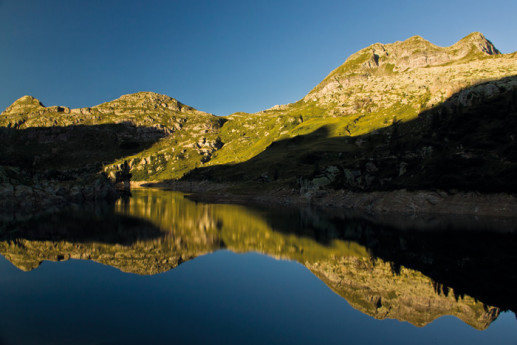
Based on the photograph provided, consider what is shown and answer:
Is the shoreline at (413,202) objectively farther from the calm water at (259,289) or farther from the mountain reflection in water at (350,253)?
the calm water at (259,289)

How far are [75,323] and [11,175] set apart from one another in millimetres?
88903

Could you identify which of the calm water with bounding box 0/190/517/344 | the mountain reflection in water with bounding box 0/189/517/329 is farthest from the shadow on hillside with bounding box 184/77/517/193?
the calm water with bounding box 0/190/517/344

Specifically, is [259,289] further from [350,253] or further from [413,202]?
[413,202]

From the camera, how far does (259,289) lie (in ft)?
86.2

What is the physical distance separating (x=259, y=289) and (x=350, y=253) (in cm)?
1583

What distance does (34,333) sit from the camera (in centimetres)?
1670

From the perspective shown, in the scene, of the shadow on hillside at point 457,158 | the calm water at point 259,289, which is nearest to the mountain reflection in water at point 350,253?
the calm water at point 259,289

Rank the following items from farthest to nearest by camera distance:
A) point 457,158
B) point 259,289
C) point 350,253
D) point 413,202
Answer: point 457,158
point 413,202
point 350,253
point 259,289

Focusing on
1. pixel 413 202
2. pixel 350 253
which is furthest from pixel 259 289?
pixel 413 202

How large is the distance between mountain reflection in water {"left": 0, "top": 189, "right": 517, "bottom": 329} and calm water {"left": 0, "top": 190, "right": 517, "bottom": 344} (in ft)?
0.51

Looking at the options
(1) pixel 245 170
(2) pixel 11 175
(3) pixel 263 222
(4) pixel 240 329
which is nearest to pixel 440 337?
(4) pixel 240 329

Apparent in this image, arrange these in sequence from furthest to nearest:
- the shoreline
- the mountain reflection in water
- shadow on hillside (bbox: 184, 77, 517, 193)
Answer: shadow on hillside (bbox: 184, 77, 517, 193) < the shoreline < the mountain reflection in water

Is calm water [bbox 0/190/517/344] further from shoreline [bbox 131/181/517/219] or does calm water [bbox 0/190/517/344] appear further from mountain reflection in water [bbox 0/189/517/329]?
shoreline [bbox 131/181/517/219]

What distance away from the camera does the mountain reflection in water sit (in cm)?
2253
